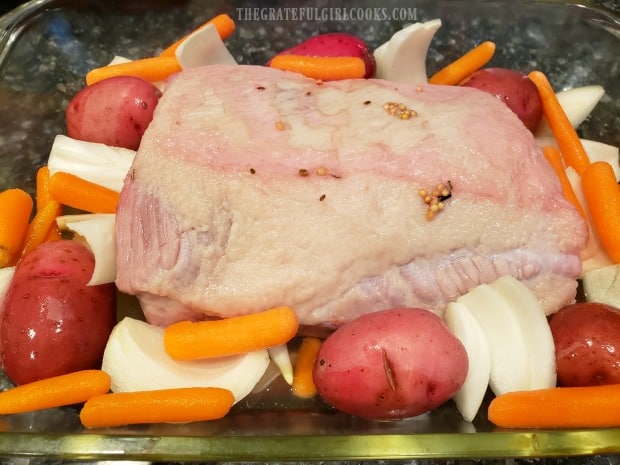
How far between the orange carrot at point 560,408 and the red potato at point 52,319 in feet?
3.57

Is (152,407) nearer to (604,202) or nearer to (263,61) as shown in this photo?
(604,202)

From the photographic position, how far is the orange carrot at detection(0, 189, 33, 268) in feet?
5.91

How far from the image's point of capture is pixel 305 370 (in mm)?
1709

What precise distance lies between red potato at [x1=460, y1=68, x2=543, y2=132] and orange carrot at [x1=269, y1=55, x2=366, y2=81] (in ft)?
1.45

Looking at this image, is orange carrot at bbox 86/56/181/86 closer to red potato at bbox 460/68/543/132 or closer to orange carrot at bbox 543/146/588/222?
red potato at bbox 460/68/543/132

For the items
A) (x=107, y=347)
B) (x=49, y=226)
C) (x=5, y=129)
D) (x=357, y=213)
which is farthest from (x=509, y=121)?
(x=5, y=129)

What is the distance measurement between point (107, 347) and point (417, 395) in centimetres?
83

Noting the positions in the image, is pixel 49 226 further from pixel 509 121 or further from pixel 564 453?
pixel 564 453

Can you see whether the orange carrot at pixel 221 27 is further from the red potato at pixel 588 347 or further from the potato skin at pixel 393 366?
the red potato at pixel 588 347

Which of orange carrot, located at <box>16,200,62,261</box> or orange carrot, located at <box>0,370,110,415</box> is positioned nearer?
orange carrot, located at <box>0,370,110,415</box>

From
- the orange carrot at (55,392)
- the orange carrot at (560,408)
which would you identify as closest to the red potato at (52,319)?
the orange carrot at (55,392)

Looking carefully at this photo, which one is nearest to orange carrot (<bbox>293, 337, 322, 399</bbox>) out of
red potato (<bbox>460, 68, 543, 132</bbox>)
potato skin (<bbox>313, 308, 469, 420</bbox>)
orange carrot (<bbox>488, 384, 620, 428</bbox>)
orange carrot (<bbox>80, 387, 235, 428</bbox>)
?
potato skin (<bbox>313, 308, 469, 420</bbox>)

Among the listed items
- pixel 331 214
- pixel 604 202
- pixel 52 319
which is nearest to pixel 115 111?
pixel 52 319

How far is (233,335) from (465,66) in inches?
56.8
